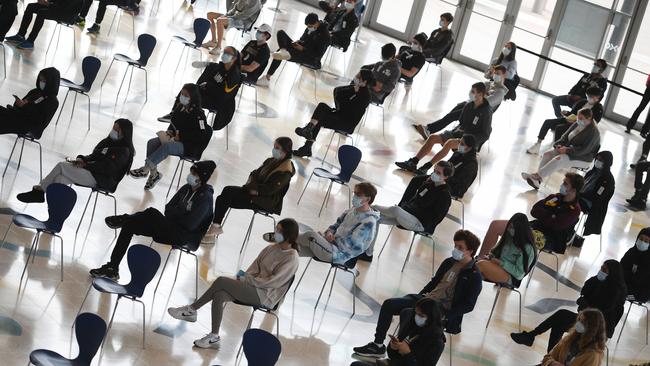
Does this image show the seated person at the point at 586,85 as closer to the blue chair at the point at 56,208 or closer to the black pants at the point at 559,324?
the black pants at the point at 559,324

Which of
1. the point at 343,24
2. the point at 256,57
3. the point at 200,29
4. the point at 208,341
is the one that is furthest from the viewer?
the point at 343,24

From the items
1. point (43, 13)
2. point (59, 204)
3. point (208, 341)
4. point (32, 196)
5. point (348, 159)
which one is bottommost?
point (208, 341)

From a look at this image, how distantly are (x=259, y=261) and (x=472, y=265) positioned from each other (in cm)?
195

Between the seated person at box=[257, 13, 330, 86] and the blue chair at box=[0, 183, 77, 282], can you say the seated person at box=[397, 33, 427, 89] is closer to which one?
the seated person at box=[257, 13, 330, 86]

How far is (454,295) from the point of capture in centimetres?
1073

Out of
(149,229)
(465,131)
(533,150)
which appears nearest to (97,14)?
(465,131)

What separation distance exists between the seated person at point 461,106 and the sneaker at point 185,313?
8.25 m

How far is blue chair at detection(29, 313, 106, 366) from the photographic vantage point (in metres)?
8.08

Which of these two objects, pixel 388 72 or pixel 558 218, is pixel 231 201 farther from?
pixel 388 72

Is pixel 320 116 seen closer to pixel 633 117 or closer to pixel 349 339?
pixel 349 339

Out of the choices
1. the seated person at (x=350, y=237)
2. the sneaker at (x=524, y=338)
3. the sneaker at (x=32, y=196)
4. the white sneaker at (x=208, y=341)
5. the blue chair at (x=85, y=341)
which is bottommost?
the white sneaker at (x=208, y=341)

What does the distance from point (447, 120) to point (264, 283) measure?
8442 millimetres

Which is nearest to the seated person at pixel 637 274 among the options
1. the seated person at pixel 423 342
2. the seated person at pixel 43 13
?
the seated person at pixel 423 342

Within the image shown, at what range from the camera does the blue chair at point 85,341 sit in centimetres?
808
